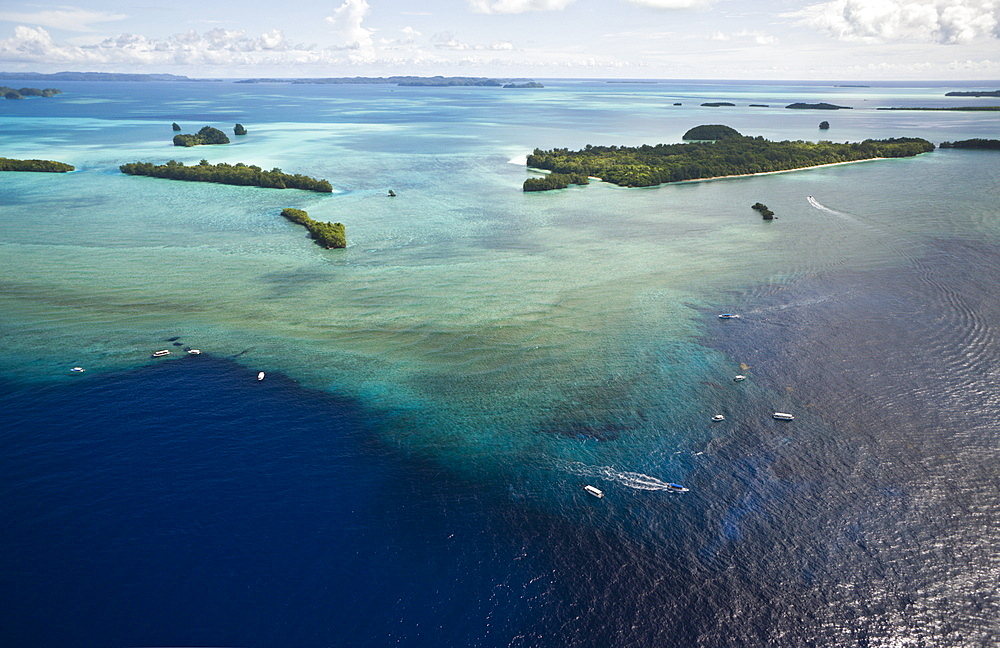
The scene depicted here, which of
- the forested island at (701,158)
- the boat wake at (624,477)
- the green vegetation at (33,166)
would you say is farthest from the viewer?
the green vegetation at (33,166)

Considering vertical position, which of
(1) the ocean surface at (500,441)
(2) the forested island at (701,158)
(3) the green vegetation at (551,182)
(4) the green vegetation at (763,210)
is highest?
(2) the forested island at (701,158)

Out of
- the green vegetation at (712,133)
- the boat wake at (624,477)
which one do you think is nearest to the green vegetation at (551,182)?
the green vegetation at (712,133)

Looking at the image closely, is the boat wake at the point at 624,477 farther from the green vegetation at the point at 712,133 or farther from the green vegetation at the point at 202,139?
the green vegetation at the point at 202,139

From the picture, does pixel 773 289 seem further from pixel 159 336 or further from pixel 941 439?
pixel 159 336

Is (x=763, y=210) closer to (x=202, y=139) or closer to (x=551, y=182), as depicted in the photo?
(x=551, y=182)

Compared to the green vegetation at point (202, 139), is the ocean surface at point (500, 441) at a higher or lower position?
lower
